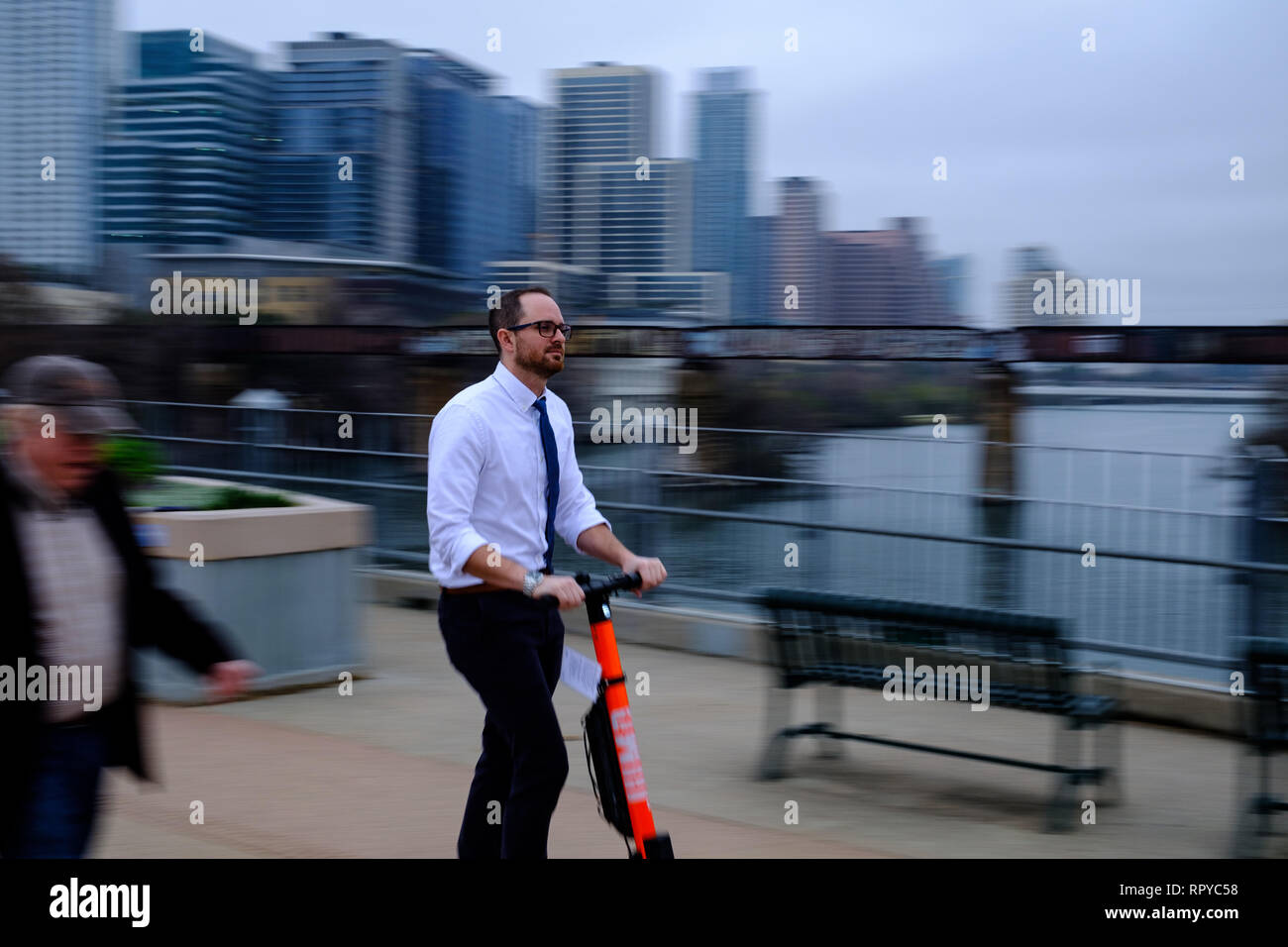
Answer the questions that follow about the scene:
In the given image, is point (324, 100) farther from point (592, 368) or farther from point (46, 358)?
point (46, 358)

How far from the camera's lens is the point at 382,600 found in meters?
10.4

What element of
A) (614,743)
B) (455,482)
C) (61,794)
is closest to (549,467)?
(455,482)

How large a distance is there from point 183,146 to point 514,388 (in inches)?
2476

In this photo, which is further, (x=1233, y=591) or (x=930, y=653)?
(x=1233, y=591)

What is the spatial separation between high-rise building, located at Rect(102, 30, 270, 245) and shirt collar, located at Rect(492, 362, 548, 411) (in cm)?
5253

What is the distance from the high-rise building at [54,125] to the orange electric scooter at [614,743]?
2082 inches

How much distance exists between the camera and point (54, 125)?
5822 cm

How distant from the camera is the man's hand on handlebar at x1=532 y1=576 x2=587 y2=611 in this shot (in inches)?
126

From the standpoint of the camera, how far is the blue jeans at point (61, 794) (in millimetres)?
2891

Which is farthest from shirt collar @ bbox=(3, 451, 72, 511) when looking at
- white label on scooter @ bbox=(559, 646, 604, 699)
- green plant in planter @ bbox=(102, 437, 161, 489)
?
green plant in planter @ bbox=(102, 437, 161, 489)

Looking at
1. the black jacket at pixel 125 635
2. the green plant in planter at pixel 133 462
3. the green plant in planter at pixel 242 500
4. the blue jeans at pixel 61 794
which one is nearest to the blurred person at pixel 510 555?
the black jacket at pixel 125 635

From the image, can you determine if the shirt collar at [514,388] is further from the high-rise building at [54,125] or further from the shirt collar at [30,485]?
the high-rise building at [54,125]
